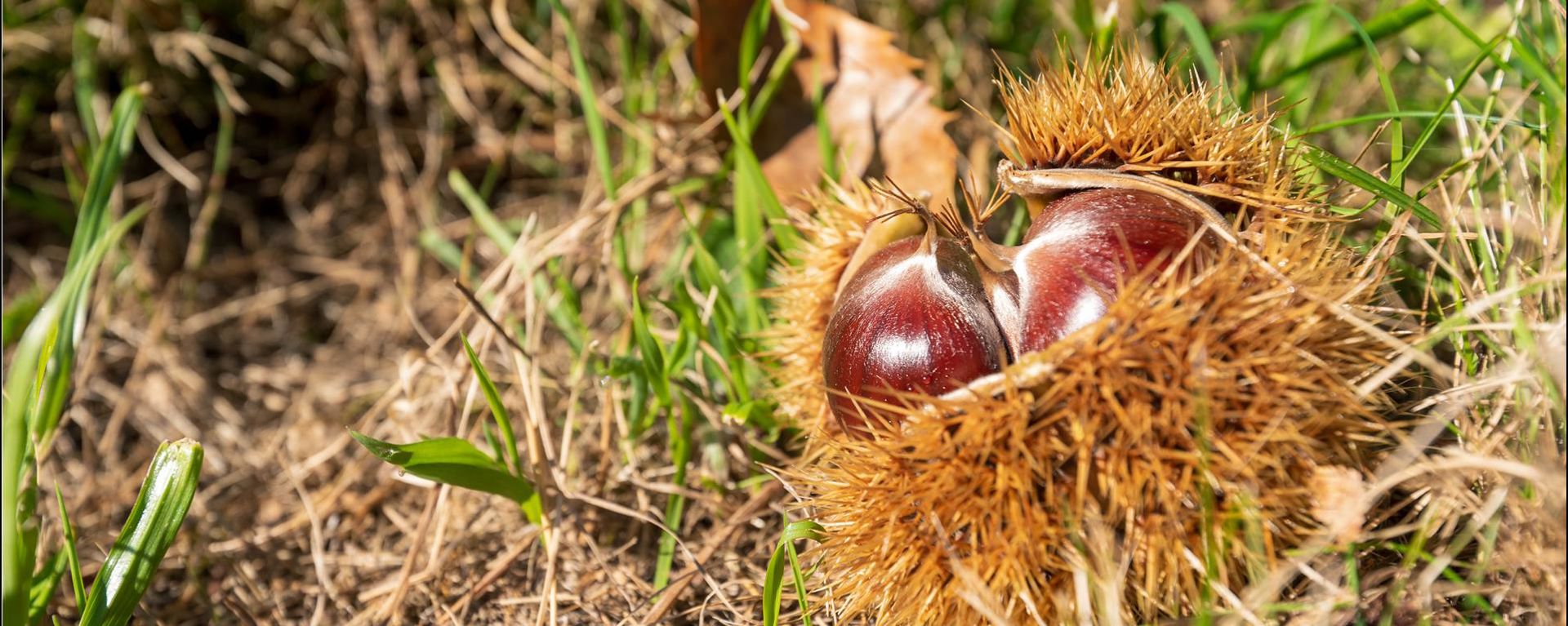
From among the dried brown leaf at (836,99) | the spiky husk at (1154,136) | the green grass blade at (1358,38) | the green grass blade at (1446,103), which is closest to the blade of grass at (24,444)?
the dried brown leaf at (836,99)

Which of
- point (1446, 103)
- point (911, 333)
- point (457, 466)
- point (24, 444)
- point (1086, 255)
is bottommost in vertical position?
point (457, 466)

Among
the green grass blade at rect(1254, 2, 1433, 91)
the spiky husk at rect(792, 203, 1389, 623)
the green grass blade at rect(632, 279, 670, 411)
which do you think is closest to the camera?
the spiky husk at rect(792, 203, 1389, 623)

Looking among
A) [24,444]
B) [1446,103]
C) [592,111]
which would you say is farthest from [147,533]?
[1446,103]

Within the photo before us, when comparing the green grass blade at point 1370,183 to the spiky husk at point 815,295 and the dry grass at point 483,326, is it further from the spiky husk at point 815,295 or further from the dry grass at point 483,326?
the spiky husk at point 815,295

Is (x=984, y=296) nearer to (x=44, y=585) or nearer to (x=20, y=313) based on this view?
(x=44, y=585)

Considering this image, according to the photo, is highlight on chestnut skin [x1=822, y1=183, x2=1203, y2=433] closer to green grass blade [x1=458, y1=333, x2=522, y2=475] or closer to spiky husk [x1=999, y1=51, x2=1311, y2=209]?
spiky husk [x1=999, y1=51, x2=1311, y2=209]

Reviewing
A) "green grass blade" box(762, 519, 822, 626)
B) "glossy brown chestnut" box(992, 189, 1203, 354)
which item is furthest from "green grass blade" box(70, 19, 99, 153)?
"glossy brown chestnut" box(992, 189, 1203, 354)

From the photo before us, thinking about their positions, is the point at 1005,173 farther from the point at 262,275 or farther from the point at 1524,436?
the point at 262,275
